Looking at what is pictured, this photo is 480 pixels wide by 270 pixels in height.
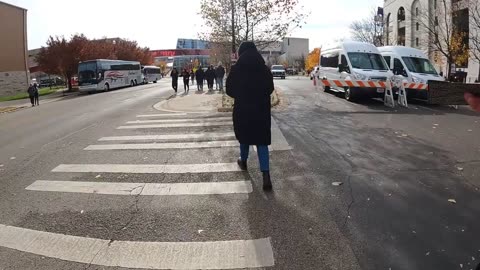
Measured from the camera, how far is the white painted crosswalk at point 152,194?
12.7 feet

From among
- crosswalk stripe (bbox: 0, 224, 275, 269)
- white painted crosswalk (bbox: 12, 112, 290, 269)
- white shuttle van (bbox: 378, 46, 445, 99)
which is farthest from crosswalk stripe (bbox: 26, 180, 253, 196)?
white shuttle van (bbox: 378, 46, 445, 99)

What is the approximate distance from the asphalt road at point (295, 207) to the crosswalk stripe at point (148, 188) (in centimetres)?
15

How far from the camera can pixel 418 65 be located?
19078 mm

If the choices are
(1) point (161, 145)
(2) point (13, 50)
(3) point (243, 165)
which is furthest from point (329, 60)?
(2) point (13, 50)

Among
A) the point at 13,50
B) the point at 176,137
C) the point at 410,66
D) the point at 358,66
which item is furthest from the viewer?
the point at 13,50

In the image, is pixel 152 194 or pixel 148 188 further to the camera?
pixel 148 188

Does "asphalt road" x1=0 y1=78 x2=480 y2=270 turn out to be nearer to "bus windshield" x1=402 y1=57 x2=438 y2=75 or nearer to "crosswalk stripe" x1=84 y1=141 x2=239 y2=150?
"crosswalk stripe" x1=84 y1=141 x2=239 y2=150

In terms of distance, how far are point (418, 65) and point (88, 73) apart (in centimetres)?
3061

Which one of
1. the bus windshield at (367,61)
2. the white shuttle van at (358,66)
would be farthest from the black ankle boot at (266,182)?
the bus windshield at (367,61)

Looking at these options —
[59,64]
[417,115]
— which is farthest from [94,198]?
[59,64]

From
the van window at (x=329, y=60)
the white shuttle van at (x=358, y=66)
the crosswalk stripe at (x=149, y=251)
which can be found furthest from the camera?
the van window at (x=329, y=60)

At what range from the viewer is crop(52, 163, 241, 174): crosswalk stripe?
7000mm

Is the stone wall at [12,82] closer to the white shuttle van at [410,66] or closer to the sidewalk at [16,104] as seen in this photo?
the sidewalk at [16,104]

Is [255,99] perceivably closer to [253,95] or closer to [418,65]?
[253,95]
